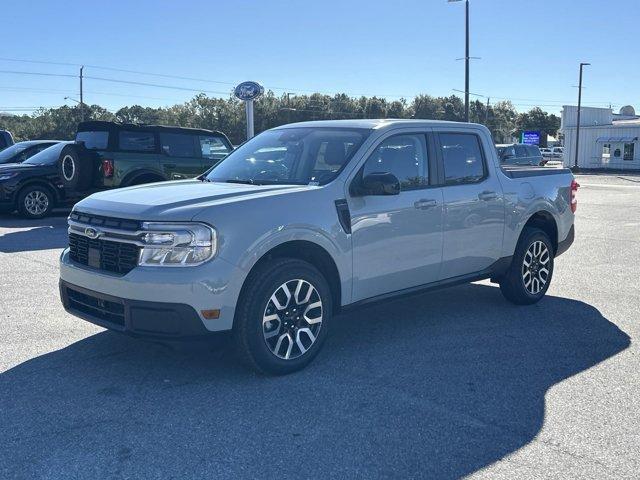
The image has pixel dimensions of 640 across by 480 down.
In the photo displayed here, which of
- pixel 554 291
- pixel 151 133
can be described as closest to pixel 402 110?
pixel 151 133

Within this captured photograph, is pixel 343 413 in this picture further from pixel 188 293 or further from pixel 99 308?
pixel 99 308

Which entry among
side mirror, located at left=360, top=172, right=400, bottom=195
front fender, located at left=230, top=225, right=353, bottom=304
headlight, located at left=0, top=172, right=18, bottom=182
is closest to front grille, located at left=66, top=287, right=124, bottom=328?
front fender, located at left=230, top=225, right=353, bottom=304

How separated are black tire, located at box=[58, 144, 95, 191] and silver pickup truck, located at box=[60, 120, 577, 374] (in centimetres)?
641

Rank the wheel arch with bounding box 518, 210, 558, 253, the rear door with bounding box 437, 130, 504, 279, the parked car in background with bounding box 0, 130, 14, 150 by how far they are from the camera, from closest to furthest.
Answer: the rear door with bounding box 437, 130, 504, 279, the wheel arch with bounding box 518, 210, 558, 253, the parked car in background with bounding box 0, 130, 14, 150

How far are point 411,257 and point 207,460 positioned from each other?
259cm

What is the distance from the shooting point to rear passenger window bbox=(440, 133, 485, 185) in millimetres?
5883

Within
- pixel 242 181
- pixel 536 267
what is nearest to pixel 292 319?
pixel 242 181

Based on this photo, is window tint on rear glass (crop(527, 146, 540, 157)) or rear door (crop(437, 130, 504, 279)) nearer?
rear door (crop(437, 130, 504, 279))

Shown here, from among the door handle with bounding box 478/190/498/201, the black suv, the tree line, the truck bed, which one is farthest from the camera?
the tree line

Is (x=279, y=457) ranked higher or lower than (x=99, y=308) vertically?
lower

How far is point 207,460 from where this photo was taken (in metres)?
3.45

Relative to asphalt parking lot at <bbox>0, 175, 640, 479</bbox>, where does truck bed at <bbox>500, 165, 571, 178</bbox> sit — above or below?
above

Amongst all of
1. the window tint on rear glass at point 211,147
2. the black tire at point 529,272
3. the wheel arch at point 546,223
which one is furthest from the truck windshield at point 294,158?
the window tint on rear glass at point 211,147

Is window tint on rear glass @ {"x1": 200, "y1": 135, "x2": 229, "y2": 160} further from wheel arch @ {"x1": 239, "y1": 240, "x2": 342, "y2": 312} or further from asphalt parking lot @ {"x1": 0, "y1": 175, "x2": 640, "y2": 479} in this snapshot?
wheel arch @ {"x1": 239, "y1": 240, "x2": 342, "y2": 312}
